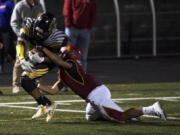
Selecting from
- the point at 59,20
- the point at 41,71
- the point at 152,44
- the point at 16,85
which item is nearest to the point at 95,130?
the point at 41,71

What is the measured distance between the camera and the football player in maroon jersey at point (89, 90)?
9.02m

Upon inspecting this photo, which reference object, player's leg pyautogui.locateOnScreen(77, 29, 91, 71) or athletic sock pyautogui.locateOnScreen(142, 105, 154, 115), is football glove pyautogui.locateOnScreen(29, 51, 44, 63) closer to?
athletic sock pyautogui.locateOnScreen(142, 105, 154, 115)

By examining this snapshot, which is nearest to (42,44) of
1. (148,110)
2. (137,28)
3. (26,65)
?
(26,65)

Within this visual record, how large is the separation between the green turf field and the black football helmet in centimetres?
122

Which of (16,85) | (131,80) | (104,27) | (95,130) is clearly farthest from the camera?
(104,27)

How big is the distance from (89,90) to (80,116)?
81 cm

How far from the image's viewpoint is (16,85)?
1307 cm

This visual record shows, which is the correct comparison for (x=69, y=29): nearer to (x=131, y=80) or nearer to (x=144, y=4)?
(x=131, y=80)

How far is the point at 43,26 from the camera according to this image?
9.27m

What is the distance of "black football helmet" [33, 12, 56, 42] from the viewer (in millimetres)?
9281

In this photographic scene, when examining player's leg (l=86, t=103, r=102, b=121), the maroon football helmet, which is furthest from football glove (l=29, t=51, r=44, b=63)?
player's leg (l=86, t=103, r=102, b=121)

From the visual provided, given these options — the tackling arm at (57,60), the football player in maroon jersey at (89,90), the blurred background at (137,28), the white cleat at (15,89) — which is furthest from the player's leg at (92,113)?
the blurred background at (137,28)

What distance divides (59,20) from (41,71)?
1317 centimetres

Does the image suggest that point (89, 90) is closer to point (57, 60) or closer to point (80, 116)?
point (57, 60)
